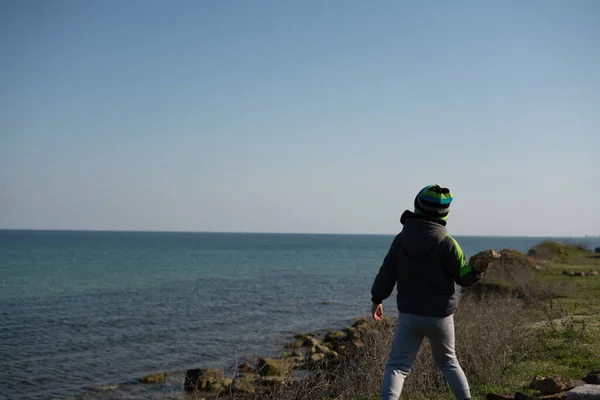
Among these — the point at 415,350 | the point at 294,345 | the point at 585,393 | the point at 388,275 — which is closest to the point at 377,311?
the point at 388,275

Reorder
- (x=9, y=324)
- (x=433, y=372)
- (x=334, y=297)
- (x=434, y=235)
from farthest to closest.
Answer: (x=334, y=297) < (x=9, y=324) < (x=433, y=372) < (x=434, y=235)

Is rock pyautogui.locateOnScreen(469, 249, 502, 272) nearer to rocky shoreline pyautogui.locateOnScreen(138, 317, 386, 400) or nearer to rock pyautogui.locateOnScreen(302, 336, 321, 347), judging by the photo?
rocky shoreline pyautogui.locateOnScreen(138, 317, 386, 400)

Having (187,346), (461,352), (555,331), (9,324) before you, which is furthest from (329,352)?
(9,324)

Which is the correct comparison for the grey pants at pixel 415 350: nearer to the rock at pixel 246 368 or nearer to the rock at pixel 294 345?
the rock at pixel 246 368

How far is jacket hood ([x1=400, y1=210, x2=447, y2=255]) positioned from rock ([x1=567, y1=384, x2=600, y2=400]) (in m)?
2.25

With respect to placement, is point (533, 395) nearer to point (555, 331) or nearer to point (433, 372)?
point (433, 372)

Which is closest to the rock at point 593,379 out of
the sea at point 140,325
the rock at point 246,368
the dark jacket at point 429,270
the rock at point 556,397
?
the rock at point 556,397

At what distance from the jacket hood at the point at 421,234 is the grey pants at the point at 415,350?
640 mm

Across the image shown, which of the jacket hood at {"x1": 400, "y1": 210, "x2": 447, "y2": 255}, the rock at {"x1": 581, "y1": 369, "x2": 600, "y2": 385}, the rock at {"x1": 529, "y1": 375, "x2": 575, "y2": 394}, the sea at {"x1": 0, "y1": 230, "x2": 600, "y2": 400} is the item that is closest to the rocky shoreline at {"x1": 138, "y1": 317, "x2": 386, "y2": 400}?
the sea at {"x1": 0, "y1": 230, "x2": 600, "y2": 400}

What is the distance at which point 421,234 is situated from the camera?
5863 millimetres

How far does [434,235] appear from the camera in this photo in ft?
19.1

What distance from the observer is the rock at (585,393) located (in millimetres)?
6203

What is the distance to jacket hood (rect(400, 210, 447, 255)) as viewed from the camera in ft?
19.1

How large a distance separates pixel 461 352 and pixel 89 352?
1419 cm
